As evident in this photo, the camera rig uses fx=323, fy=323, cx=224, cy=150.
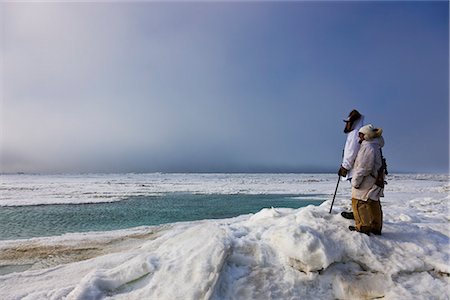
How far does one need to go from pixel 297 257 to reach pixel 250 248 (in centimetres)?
80

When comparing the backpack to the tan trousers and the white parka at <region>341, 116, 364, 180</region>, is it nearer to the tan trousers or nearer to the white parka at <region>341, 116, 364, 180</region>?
the tan trousers

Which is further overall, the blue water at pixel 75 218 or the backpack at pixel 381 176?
the blue water at pixel 75 218

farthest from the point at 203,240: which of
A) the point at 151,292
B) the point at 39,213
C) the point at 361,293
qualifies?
the point at 39,213

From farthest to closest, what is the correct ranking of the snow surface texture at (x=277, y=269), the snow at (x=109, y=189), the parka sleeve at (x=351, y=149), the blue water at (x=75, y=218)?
the snow at (x=109, y=189) < the blue water at (x=75, y=218) < the parka sleeve at (x=351, y=149) < the snow surface texture at (x=277, y=269)

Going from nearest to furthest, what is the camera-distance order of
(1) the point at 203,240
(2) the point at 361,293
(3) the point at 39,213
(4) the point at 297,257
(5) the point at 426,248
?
(2) the point at 361,293 → (4) the point at 297,257 → (5) the point at 426,248 → (1) the point at 203,240 → (3) the point at 39,213

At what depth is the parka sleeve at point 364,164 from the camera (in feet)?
16.8

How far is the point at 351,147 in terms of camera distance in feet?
18.0

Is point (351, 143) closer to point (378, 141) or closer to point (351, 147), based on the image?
point (351, 147)

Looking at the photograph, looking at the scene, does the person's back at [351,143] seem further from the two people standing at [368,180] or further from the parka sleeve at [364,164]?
the parka sleeve at [364,164]

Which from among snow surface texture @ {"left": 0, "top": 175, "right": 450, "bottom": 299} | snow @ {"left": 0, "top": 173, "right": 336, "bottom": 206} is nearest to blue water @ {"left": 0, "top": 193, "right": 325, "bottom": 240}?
snow @ {"left": 0, "top": 173, "right": 336, "bottom": 206}

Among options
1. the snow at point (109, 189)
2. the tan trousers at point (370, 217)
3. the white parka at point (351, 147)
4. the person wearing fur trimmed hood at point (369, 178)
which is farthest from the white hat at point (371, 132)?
the snow at point (109, 189)

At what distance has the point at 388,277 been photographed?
447 centimetres

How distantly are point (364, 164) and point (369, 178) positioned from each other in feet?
0.89

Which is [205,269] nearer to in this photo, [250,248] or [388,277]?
[250,248]
